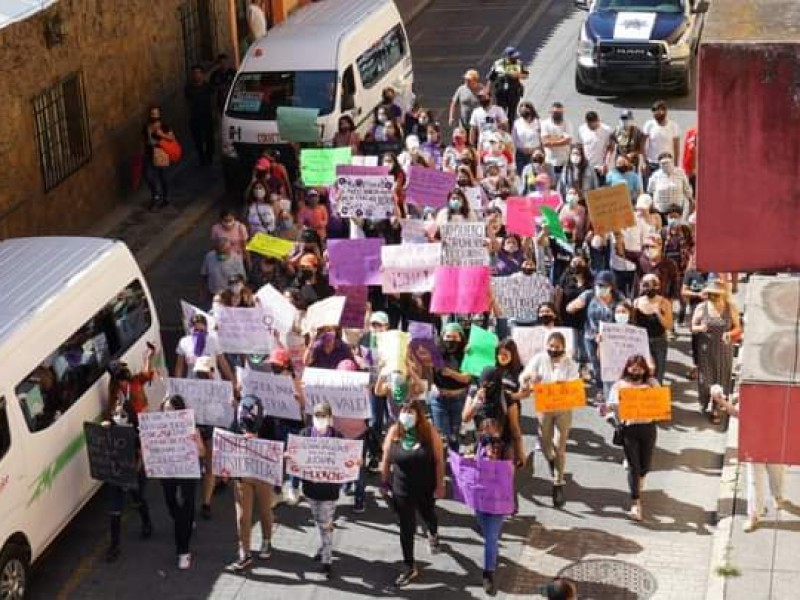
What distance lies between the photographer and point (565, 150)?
21.7 meters

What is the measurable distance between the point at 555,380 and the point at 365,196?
4.78 metres

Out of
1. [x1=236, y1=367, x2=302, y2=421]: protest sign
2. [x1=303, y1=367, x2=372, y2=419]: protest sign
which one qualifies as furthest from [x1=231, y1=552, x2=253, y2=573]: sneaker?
[x1=303, y1=367, x2=372, y2=419]: protest sign

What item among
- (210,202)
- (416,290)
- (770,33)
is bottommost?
(210,202)

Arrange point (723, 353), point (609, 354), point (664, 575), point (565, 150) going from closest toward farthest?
1. point (664, 575)
2. point (609, 354)
3. point (723, 353)
4. point (565, 150)

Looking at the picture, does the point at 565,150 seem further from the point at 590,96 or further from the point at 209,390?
the point at 209,390

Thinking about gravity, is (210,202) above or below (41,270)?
below

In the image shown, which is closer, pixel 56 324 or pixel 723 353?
pixel 56 324

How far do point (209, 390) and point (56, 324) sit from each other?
1.40 metres

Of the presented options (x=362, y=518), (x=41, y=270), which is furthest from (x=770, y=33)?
(x=41, y=270)

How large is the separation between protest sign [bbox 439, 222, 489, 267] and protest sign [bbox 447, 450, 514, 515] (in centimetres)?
355

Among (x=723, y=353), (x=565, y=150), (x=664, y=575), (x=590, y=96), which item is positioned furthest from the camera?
(x=590, y=96)

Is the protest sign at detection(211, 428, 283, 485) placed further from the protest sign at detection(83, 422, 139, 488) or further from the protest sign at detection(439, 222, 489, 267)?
the protest sign at detection(439, 222, 489, 267)

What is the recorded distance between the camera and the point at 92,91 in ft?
78.1

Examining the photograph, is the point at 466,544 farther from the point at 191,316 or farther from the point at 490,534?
the point at 191,316
